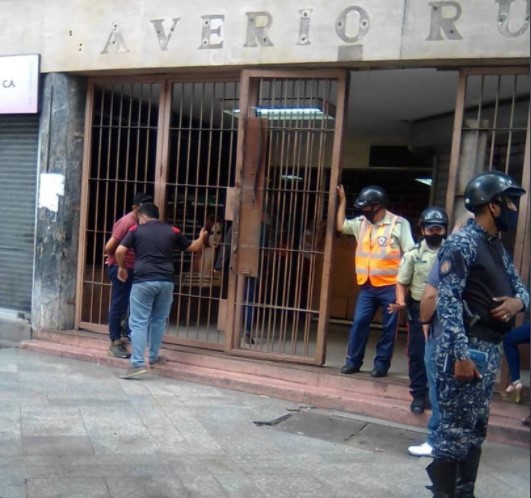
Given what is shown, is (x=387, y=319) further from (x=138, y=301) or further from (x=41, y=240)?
(x=41, y=240)

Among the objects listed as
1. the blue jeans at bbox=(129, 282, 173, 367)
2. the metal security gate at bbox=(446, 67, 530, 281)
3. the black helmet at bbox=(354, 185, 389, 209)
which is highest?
the metal security gate at bbox=(446, 67, 530, 281)

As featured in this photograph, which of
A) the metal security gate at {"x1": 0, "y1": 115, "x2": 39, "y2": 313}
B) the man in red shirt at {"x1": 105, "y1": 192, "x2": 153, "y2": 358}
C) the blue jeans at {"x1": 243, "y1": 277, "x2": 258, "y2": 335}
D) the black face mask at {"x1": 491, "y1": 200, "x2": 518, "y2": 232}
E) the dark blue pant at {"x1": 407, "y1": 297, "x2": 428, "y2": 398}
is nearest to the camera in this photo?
the black face mask at {"x1": 491, "y1": 200, "x2": 518, "y2": 232}

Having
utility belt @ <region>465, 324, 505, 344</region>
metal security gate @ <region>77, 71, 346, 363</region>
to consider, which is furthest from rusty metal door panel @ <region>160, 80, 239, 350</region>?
utility belt @ <region>465, 324, 505, 344</region>

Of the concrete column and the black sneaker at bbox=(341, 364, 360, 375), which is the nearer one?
the black sneaker at bbox=(341, 364, 360, 375)

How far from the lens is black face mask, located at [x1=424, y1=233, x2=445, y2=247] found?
17.2 ft

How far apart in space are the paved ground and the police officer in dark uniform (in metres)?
0.54

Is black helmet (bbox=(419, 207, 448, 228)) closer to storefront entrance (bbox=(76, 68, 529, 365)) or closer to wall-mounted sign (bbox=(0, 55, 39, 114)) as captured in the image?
storefront entrance (bbox=(76, 68, 529, 365))

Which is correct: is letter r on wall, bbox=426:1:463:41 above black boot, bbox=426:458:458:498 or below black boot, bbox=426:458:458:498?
above

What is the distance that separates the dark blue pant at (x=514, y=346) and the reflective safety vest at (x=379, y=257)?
1.10 metres

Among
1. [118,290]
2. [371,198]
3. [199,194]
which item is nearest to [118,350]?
[118,290]

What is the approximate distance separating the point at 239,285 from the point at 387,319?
62.0 inches

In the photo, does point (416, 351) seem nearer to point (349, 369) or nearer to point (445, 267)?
point (349, 369)

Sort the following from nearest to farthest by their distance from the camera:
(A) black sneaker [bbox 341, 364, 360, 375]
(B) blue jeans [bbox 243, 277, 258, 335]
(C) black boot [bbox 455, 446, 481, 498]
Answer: (C) black boot [bbox 455, 446, 481, 498]
(A) black sneaker [bbox 341, 364, 360, 375]
(B) blue jeans [bbox 243, 277, 258, 335]

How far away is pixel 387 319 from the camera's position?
6102 millimetres
